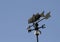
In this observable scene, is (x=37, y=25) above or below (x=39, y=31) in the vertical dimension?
above

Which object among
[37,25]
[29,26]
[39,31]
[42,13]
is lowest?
[39,31]

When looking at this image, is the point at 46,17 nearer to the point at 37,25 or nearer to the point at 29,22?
the point at 37,25

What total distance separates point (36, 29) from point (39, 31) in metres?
0.21

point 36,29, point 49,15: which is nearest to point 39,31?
point 36,29

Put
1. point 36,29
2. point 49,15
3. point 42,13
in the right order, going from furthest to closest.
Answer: point 49,15, point 42,13, point 36,29

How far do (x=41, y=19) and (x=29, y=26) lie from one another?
1.23 m

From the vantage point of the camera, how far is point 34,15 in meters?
5.34

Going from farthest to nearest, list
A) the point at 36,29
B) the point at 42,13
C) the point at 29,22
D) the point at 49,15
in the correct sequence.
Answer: the point at 29,22 → the point at 49,15 → the point at 42,13 → the point at 36,29

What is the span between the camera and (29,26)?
612cm

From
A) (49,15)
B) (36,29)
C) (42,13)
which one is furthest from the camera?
(49,15)

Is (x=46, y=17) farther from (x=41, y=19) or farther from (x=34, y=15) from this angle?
(x=34, y=15)

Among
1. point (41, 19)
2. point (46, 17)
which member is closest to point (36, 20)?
point (41, 19)

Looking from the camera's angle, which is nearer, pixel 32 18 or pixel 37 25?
pixel 37 25

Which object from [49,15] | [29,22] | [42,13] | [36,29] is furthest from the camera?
[29,22]
